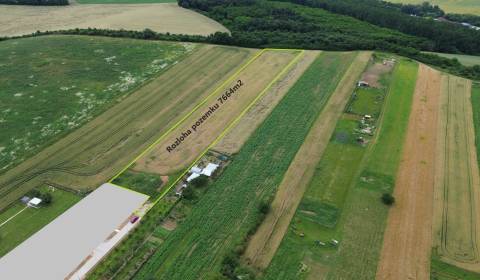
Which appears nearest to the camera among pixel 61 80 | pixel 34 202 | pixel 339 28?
pixel 34 202

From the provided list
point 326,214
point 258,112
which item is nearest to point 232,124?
point 258,112

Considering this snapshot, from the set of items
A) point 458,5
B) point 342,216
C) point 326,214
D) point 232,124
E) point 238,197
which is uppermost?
point 458,5

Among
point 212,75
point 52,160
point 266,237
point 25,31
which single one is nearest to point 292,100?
point 212,75

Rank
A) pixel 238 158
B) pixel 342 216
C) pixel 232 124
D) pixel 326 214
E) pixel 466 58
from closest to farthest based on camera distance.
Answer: pixel 342 216 → pixel 326 214 → pixel 238 158 → pixel 232 124 → pixel 466 58

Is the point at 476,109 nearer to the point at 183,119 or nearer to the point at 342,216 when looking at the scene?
the point at 342,216

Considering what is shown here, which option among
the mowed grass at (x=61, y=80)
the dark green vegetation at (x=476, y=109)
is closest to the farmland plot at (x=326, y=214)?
the dark green vegetation at (x=476, y=109)

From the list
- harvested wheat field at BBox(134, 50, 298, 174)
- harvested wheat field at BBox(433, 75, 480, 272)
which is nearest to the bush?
harvested wheat field at BBox(433, 75, 480, 272)

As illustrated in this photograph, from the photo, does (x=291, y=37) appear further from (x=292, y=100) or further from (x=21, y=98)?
(x=21, y=98)
